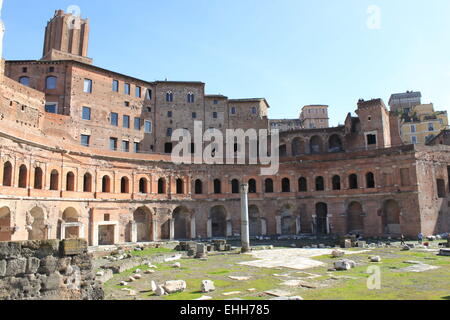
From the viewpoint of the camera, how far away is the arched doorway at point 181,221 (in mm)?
38812

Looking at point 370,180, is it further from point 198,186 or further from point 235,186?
point 198,186

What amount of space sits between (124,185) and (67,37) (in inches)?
782

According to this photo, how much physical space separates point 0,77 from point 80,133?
915 centimetres

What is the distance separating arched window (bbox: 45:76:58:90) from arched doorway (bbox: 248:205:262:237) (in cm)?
2431

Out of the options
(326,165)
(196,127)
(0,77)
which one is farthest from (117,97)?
(326,165)

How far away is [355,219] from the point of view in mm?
37156

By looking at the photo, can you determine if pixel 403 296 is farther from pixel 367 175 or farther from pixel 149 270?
pixel 367 175

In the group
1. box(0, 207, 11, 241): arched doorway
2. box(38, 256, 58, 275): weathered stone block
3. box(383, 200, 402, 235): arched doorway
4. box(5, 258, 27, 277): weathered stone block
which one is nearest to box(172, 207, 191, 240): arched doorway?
box(0, 207, 11, 241): arched doorway

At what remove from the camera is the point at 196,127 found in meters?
43.8

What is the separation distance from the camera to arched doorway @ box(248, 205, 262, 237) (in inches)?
1554

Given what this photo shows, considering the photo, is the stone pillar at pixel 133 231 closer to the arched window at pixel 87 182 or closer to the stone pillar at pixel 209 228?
the arched window at pixel 87 182

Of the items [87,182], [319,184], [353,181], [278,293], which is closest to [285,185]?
[319,184]

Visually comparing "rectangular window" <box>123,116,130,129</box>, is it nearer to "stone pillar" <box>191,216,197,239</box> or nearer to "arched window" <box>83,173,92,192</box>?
"arched window" <box>83,173,92,192</box>

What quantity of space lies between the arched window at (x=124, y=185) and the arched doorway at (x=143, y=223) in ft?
8.15
